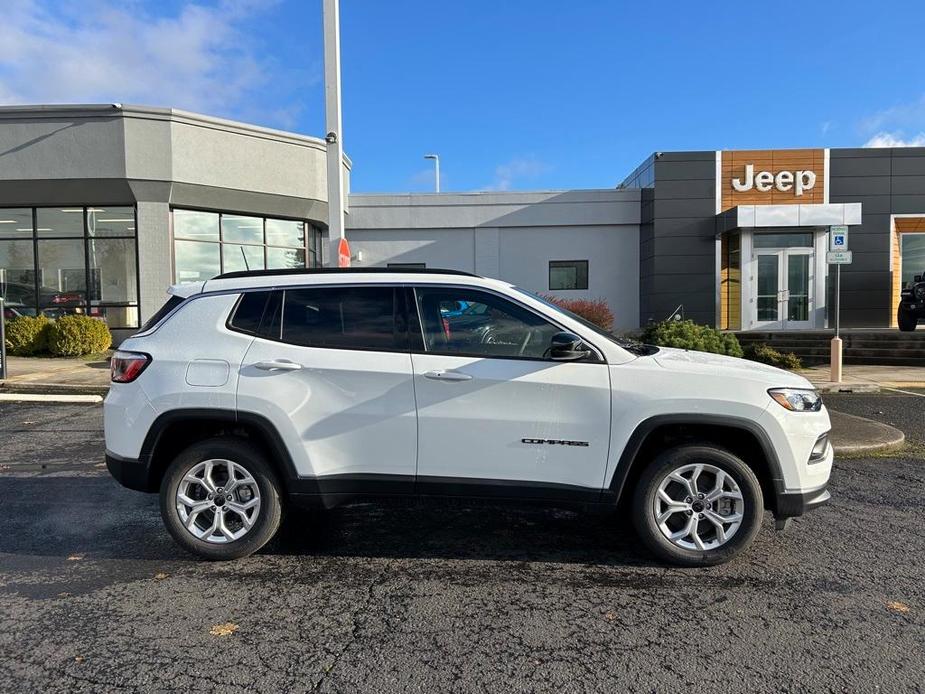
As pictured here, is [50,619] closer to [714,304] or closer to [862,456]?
[862,456]

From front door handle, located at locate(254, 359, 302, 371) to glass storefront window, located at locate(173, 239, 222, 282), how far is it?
15.1m

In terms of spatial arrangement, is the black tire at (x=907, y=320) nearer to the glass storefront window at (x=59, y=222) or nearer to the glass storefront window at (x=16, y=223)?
the glass storefront window at (x=59, y=222)

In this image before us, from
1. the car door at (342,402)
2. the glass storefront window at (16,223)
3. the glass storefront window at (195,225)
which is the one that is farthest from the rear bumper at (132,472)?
the glass storefront window at (16,223)

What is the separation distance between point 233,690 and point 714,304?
19307mm

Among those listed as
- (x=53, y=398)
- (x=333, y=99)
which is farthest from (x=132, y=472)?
(x=333, y=99)

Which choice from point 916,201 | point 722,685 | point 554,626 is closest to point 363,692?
point 554,626

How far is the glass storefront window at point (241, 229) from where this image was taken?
60.9 ft

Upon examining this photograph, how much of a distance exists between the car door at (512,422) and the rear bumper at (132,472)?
1790mm

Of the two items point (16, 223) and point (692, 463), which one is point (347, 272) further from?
point (16, 223)

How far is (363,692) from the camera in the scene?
9.03ft

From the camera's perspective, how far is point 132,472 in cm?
414

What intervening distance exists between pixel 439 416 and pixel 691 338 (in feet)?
22.9

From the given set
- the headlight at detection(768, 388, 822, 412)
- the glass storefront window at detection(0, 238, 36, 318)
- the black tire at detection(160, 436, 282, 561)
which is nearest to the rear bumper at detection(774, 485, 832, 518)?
the headlight at detection(768, 388, 822, 412)

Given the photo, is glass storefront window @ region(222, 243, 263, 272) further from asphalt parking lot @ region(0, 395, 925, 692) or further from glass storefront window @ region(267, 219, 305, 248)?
asphalt parking lot @ region(0, 395, 925, 692)
